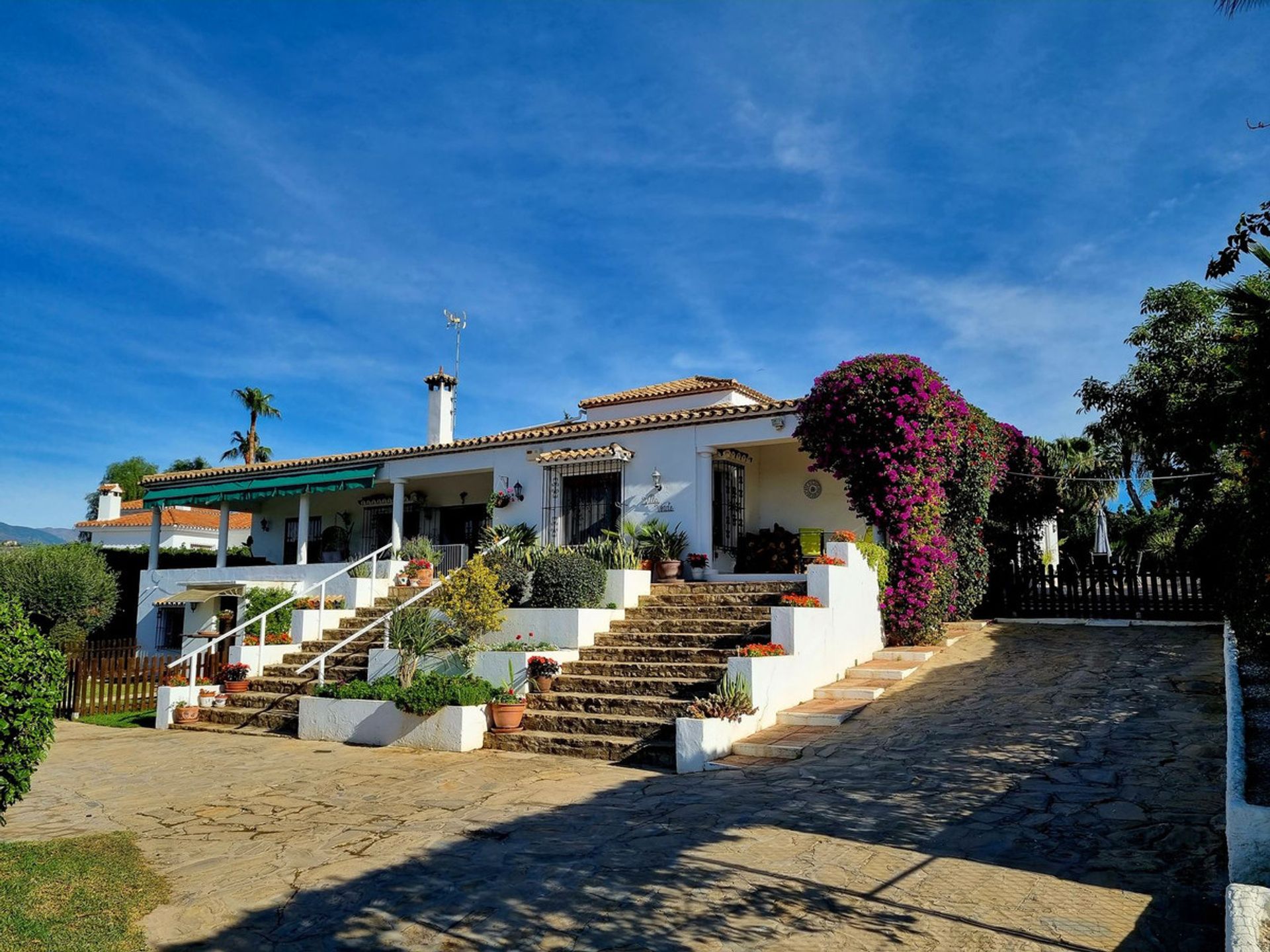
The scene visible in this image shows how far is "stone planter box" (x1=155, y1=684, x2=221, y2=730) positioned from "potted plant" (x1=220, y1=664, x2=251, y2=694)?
1.33 ft

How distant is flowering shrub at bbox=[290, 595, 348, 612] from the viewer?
1562cm

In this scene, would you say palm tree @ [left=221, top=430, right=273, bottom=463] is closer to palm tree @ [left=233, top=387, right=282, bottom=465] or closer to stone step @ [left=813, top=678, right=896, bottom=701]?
palm tree @ [left=233, top=387, right=282, bottom=465]

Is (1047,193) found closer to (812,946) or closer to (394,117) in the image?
(394,117)

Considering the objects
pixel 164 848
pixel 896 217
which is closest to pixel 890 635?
pixel 896 217

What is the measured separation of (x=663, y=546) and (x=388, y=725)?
241 inches

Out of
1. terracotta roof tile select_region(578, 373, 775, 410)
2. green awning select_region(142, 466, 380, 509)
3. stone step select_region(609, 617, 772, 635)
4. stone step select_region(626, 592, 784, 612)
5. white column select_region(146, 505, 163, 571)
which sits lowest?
stone step select_region(609, 617, 772, 635)

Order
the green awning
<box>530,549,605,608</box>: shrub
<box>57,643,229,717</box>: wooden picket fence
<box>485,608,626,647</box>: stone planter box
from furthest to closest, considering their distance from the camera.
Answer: the green awning
<box>57,643,229,717</box>: wooden picket fence
<box>530,549,605,608</box>: shrub
<box>485,608,626,647</box>: stone planter box

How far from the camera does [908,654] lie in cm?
1272

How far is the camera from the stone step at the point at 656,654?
1098 cm

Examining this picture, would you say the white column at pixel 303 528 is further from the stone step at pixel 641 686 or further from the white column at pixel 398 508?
the stone step at pixel 641 686

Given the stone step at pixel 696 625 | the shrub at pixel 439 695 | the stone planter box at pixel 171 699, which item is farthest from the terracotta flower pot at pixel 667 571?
the stone planter box at pixel 171 699

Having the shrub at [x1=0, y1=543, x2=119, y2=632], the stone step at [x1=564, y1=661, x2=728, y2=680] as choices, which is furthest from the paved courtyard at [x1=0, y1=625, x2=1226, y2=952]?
the shrub at [x1=0, y1=543, x2=119, y2=632]

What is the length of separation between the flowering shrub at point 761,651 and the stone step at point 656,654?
372 mm

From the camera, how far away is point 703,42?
10656mm
